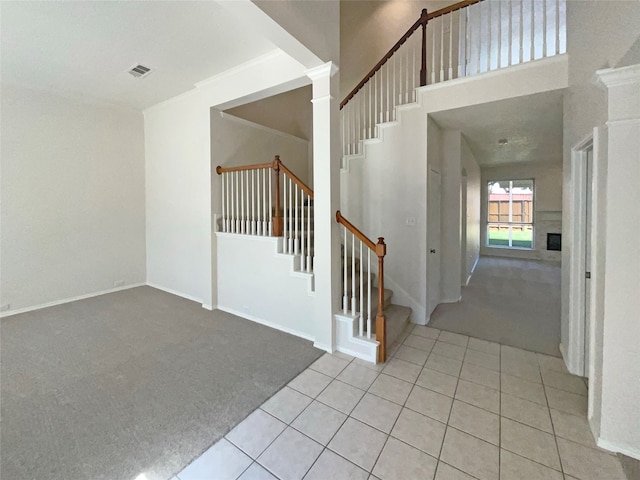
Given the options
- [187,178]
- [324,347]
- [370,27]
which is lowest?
[324,347]

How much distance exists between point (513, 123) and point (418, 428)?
3913 mm

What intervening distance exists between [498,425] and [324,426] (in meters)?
1.14

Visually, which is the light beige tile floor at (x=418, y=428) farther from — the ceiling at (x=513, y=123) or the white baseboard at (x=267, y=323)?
the ceiling at (x=513, y=123)

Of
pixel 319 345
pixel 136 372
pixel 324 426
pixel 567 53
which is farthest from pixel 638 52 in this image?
pixel 136 372

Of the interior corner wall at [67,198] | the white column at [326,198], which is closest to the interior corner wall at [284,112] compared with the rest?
the interior corner wall at [67,198]

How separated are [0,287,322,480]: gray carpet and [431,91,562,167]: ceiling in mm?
3323

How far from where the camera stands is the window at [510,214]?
8172mm

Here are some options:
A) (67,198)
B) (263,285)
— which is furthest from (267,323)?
(67,198)

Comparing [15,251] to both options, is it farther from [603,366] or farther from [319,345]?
[603,366]

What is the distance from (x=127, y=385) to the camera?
2146mm

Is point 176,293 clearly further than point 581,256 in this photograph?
Yes

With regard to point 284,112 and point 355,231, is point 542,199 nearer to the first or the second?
point 284,112

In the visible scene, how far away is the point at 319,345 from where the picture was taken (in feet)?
→ 9.02

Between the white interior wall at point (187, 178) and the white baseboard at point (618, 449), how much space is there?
3.74m
